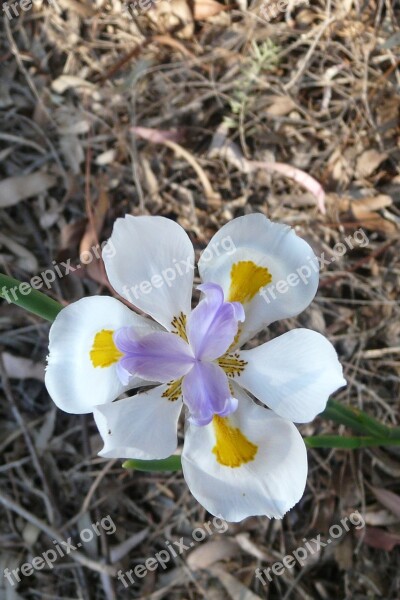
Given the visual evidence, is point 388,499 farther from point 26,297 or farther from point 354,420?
point 26,297

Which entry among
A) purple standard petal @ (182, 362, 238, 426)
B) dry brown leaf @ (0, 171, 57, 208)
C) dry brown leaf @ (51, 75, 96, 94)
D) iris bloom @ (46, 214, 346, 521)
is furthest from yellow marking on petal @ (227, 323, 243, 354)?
dry brown leaf @ (51, 75, 96, 94)

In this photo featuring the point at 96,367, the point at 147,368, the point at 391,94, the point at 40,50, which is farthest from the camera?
the point at 40,50

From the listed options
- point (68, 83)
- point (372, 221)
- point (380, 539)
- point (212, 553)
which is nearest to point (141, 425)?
point (212, 553)

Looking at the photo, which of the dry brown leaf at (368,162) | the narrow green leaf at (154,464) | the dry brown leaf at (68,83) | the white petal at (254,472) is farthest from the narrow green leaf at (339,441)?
the dry brown leaf at (68,83)

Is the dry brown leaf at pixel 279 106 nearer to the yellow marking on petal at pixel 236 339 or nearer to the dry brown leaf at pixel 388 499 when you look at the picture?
the yellow marking on petal at pixel 236 339

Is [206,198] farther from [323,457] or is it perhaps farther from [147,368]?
[147,368]

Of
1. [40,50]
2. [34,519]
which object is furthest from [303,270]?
[40,50]

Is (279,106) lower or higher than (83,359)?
lower

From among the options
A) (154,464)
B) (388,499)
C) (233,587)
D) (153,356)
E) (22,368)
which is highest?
(153,356)
